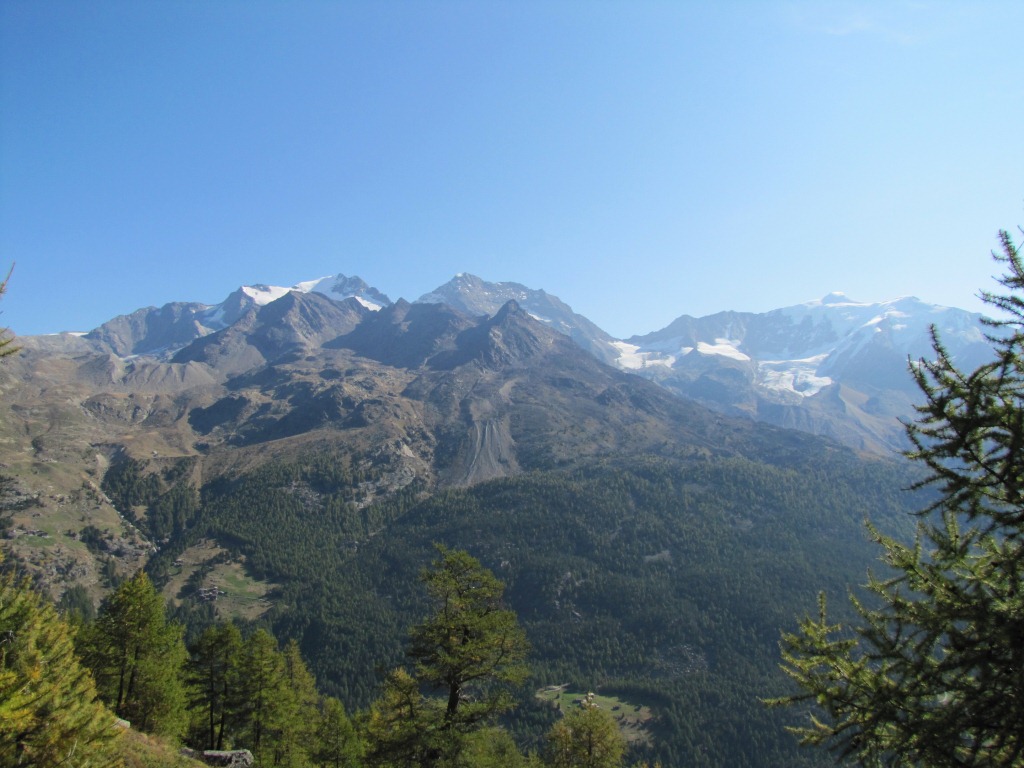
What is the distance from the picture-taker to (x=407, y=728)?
22469 mm

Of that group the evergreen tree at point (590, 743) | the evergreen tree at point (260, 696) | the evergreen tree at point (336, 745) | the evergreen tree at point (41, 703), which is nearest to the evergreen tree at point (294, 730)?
the evergreen tree at point (260, 696)

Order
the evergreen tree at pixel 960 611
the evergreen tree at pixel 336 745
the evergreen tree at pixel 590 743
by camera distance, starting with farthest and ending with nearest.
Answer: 1. the evergreen tree at pixel 336 745
2. the evergreen tree at pixel 590 743
3. the evergreen tree at pixel 960 611

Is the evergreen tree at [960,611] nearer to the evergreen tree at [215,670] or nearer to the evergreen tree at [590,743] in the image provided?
the evergreen tree at [590,743]

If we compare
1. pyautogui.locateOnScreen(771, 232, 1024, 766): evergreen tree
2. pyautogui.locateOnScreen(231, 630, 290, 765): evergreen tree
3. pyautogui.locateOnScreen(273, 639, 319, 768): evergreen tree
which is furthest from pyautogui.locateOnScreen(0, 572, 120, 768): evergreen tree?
pyautogui.locateOnScreen(273, 639, 319, 768): evergreen tree

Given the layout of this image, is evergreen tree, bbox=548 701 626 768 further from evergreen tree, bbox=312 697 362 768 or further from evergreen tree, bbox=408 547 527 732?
Answer: evergreen tree, bbox=312 697 362 768

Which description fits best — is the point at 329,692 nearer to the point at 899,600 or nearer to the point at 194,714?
the point at 194,714

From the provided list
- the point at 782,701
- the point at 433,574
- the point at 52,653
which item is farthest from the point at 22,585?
the point at 782,701

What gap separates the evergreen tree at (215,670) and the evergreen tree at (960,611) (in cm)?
4257

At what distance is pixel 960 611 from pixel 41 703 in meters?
20.7

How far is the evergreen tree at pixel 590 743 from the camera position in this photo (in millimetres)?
32844

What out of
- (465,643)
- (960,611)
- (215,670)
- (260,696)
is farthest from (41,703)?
(215,670)

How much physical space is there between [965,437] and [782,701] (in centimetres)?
685

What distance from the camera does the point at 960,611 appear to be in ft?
29.1

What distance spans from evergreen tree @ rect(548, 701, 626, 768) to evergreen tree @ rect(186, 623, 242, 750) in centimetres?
2464
